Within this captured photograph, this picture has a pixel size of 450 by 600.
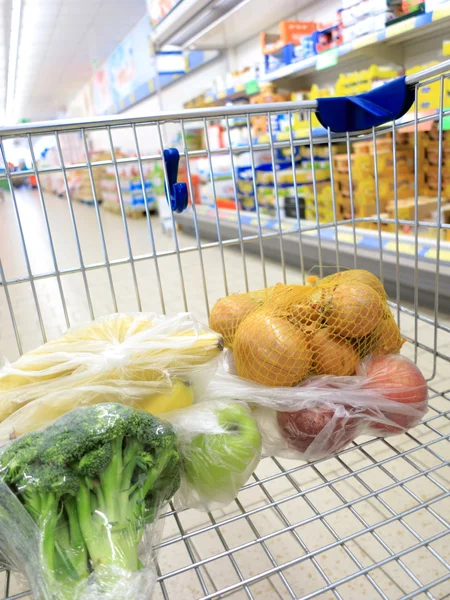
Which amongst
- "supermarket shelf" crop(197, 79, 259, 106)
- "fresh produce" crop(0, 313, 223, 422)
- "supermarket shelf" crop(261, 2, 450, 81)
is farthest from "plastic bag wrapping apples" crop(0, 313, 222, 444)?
"supermarket shelf" crop(197, 79, 259, 106)

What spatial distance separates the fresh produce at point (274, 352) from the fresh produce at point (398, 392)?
6.1 inches

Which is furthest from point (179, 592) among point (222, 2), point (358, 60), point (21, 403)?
point (222, 2)

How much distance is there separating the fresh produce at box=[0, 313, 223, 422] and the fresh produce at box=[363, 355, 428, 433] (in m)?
0.36

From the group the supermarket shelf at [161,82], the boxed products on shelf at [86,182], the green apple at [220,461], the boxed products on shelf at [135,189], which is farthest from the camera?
the boxed products on shelf at [86,182]

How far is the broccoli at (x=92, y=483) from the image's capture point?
2.08 ft

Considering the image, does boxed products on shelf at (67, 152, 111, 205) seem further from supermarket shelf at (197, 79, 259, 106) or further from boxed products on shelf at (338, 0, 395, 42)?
boxed products on shelf at (338, 0, 395, 42)

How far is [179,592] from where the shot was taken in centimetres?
100

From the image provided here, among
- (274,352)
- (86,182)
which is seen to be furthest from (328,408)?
(86,182)

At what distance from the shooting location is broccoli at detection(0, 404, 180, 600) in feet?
2.08

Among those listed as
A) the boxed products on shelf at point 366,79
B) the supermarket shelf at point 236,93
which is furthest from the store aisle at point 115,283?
the supermarket shelf at point 236,93

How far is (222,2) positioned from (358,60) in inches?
46.8

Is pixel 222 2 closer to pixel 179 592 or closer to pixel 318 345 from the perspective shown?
pixel 318 345

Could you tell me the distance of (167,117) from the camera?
46.1 inches

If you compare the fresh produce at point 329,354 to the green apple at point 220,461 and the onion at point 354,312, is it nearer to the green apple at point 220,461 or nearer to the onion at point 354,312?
the onion at point 354,312
